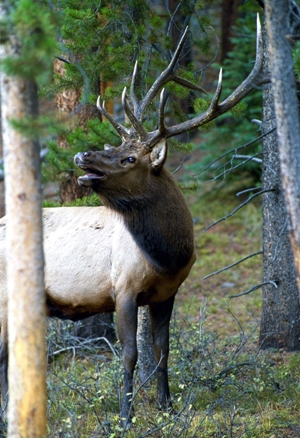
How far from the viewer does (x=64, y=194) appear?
25.1 feet

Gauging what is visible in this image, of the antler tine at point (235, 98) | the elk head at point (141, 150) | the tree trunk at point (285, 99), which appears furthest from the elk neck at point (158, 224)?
the tree trunk at point (285, 99)

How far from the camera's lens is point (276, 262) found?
6918 millimetres

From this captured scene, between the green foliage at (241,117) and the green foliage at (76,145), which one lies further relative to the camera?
the green foliage at (241,117)

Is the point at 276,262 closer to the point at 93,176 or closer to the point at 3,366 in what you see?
the point at 93,176

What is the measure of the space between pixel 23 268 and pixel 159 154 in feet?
8.57

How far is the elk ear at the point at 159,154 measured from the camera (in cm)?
567

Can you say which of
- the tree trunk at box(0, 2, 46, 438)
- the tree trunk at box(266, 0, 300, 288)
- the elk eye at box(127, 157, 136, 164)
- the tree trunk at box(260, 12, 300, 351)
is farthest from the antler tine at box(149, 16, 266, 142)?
the tree trunk at box(0, 2, 46, 438)

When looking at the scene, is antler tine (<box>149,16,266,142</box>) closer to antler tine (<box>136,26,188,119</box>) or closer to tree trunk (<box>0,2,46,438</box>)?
antler tine (<box>136,26,188,119</box>)

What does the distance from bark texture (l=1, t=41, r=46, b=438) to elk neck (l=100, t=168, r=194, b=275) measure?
2.34 meters

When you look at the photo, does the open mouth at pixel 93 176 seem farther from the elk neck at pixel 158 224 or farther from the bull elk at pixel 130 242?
the elk neck at pixel 158 224

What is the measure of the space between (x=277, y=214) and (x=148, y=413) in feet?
8.70

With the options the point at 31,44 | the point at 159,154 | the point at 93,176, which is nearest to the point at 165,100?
the point at 159,154

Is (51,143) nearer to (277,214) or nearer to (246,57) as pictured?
(277,214)

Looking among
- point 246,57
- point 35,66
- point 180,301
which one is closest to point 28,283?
point 35,66
